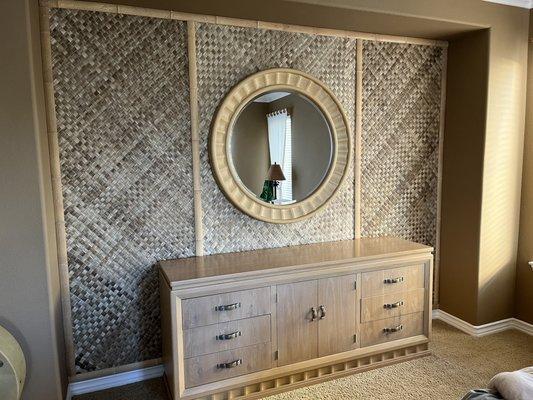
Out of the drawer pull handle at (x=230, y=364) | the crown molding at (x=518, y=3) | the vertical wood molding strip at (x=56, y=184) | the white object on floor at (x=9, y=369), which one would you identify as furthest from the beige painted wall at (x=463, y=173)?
the white object on floor at (x=9, y=369)

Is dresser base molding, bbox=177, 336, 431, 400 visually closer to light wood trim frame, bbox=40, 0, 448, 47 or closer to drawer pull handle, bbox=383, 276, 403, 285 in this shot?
drawer pull handle, bbox=383, 276, 403, 285

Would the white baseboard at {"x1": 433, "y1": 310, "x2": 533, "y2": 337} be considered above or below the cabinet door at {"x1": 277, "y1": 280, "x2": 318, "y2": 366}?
below

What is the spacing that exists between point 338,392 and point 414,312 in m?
0.75

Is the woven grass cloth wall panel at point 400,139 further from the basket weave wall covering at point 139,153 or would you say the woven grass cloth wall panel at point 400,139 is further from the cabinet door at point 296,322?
the cabinet door at point 296,322

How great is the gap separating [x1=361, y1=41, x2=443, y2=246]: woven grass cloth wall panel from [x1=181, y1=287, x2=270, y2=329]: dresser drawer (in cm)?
110

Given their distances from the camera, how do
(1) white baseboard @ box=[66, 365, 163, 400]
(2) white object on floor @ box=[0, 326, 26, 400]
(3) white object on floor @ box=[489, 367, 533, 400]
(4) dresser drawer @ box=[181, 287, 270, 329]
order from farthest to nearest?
(1) white baseboard @ box=[66, 365, 163, 400], (4) dresser drawer @ box=[181, 287, 270, 329], (2) white object on floor @ box=[0, 326, 26, 400], (3) white object on floor @ box=[489, 367, 533, 400]

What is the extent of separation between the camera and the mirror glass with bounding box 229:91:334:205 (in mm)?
2531

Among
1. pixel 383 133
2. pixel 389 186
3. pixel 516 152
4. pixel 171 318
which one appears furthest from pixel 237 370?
pixel 516 152

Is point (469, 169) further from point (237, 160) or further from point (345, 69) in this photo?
point (237, 160)

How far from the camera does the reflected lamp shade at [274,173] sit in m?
2.59

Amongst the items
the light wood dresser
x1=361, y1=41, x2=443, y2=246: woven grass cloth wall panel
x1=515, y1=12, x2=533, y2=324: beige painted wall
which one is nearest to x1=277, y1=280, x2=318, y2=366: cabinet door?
the light wood dresser

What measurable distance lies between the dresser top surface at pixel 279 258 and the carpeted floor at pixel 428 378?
2.36ft

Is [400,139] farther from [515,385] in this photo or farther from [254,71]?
[515,385]

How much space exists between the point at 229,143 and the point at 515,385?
1836 millimetres
